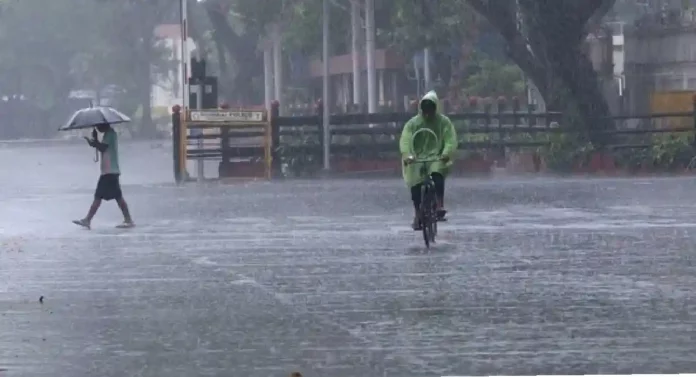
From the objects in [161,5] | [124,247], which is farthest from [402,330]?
[161,5]

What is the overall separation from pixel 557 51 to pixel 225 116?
7580mm

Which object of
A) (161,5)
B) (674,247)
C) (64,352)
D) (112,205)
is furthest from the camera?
(161,5)

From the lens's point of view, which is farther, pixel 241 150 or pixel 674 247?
pixel 241 150

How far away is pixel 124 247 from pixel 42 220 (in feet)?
18.3

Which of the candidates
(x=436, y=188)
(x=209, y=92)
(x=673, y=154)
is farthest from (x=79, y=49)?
(x=436, y=188)

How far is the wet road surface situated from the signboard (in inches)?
343

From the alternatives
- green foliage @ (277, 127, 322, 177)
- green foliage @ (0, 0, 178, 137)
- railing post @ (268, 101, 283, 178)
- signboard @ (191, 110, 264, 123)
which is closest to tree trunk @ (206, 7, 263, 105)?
green foliage @ (0, 0, 178, 137)

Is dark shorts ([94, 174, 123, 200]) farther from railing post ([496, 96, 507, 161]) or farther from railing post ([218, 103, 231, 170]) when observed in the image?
railing post ([496, 96, 507, 161])

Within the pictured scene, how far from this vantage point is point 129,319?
1284cm

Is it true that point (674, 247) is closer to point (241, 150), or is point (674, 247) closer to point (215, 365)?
point (215, 365)

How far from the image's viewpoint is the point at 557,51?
37.6 metres

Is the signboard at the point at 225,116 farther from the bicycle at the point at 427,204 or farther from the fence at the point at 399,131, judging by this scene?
the bicycle at the point at 427,204

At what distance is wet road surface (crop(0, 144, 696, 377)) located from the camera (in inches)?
420

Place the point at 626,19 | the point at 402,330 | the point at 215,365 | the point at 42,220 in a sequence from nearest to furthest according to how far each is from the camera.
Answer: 1. the point at 215,365
2. the point at 402,330
3. the point at 42,220
4. the point at 626,19
